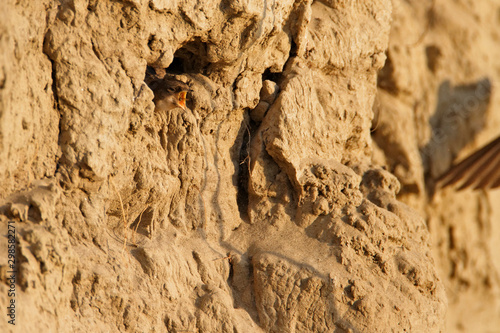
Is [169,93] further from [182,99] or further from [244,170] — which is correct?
[244,170]

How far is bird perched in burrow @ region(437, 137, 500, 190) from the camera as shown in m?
5.64

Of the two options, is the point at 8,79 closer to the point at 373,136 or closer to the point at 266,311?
the point at 266,311

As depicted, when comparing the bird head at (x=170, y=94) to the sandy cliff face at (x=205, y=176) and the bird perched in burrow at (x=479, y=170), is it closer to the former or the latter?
the sandy cliff face at (x=205, y=176)

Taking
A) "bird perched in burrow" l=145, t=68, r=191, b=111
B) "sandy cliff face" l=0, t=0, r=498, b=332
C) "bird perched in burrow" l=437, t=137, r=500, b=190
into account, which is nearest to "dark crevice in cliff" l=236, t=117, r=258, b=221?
"sandy cliff face" l=0, t=0, r=498, b=332

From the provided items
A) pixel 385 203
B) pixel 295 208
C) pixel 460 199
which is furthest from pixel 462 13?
pixel 295 208

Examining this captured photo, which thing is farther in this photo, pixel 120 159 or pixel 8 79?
pixel 120 159

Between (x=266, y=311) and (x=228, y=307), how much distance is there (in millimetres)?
249

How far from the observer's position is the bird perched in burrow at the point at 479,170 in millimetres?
5641

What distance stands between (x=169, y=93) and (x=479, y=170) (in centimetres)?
382

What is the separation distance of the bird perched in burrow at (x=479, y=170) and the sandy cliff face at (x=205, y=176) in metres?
2.11

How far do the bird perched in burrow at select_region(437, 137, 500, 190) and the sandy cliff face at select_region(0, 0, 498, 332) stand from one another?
83.1 inches

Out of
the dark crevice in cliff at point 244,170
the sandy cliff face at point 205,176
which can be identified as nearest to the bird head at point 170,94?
the sandy cliff face at point 205,176

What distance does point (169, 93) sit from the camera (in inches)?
114

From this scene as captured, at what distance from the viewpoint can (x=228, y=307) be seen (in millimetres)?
2832
